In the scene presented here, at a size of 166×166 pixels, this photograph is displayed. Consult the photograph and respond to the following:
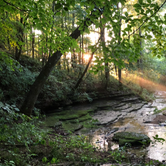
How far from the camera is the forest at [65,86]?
2398 millimetres

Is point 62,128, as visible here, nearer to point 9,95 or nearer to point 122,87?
point 9,95

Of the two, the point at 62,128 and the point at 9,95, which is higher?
the point at 9,95

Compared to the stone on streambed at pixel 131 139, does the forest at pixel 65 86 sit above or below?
above

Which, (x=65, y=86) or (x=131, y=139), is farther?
(x=65, y=86)

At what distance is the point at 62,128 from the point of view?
7586mm

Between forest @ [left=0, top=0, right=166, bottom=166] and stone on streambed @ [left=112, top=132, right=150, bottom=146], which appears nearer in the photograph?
forest @ [left=0, top=0, right=166, bottom=166]

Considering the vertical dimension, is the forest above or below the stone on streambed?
above

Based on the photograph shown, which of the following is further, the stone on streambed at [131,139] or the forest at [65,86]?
the stone on streambed at [131,139]

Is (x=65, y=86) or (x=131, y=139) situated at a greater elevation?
(x=65, y=86)

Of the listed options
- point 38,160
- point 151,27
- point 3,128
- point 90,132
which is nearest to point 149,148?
point 90,132

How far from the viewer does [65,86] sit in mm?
13172

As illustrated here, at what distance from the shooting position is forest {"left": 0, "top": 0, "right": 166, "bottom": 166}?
2.40m

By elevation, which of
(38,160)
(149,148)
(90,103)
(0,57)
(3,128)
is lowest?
(90,103)

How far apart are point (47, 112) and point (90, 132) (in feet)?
14.4
